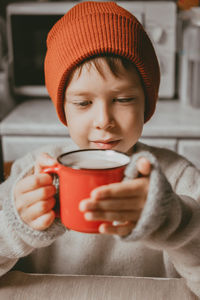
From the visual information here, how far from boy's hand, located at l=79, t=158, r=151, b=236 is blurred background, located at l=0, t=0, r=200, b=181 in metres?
1.00

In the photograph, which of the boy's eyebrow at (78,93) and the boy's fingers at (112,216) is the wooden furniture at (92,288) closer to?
the boy's fingers at (112,216)

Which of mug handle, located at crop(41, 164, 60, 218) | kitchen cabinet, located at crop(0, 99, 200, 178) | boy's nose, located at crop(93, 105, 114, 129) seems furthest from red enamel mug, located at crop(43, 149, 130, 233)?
kitchen cabinet, located at crop(0, 99, 200, 178)

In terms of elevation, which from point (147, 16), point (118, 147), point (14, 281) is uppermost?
point (147, 16)

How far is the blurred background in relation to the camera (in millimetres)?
1477

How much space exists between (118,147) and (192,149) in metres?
0.81

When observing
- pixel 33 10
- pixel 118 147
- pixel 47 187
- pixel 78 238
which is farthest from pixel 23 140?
pixel 47 187

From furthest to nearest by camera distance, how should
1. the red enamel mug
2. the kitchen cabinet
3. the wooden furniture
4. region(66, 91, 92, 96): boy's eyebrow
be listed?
the kitchen cabinet
region(66, 91, 92, 96): boy's eyebrow
the wooden furniture
the red enamel mug

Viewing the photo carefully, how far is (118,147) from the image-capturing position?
721 mm

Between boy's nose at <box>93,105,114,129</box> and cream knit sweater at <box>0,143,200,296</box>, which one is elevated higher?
boy's nose at <box>93,105,114,129</box>

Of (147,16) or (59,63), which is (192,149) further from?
(59,63)

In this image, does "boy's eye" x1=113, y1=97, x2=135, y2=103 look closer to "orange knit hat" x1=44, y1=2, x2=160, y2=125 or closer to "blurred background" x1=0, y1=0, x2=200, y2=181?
"orange knit hat" x1=44, y1=2, x2=160, y2=125

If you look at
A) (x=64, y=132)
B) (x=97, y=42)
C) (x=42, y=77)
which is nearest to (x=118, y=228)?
(x=97, y=42)

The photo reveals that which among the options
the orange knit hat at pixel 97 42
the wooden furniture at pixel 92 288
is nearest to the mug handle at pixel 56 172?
the wooden furniture at pixel 92 288

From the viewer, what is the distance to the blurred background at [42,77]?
1477mm
